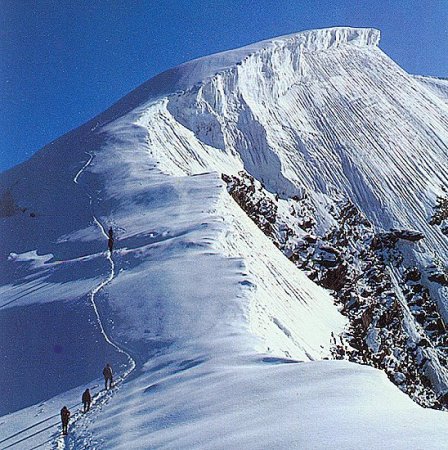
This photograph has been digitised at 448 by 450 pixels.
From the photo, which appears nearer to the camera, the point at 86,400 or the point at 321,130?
the point at 86,400

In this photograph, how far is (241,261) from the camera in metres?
23.0

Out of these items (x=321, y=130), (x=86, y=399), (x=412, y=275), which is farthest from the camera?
(x=321, y=130)

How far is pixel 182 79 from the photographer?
57.6m

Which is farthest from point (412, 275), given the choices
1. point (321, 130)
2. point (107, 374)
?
point (107, 374)

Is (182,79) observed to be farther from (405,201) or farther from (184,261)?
(184,261)

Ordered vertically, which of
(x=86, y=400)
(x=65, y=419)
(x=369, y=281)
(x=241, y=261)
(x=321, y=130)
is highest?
(x=321, y=130)

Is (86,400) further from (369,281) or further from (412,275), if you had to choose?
(412,275)

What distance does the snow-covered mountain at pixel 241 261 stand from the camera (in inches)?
475

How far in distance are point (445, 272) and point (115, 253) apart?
35.9 m

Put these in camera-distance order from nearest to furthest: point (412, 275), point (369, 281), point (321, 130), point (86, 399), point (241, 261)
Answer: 1. point (86, 399)
2. point (241, 261)
3. point (369, 281)
4. point (412, 275)
5. point (321, 130)

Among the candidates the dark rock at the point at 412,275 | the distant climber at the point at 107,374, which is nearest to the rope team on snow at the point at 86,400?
the distant climber at the point at 107,374

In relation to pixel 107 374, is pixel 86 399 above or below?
below

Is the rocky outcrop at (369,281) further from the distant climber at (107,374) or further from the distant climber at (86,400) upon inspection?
the distant climber at (86,400)

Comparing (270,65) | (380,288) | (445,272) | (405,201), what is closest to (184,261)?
(380,288)
